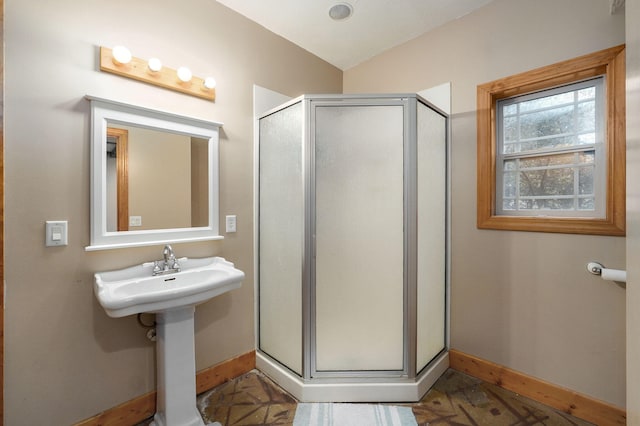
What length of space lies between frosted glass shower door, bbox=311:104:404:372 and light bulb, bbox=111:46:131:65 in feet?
3.49

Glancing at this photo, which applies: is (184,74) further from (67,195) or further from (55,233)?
(55,233)

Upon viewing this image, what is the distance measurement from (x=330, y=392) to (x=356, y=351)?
0.96ft

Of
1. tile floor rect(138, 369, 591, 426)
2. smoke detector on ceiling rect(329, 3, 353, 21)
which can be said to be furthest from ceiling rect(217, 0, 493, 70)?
tile floor rect(138, 369, 591, 426)

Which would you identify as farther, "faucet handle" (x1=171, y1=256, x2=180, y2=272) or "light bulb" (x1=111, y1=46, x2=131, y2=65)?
"faucet handle" (x1=171, y1=256, x2=180, y2=272)

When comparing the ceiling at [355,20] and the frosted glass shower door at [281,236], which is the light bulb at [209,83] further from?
the ceiling at [355,20]

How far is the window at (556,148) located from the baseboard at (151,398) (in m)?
2.01

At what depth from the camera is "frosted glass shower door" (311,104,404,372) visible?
176 cm

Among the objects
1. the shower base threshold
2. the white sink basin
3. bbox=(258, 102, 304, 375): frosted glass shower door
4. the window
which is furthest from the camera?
bbox=(258, 102, 304, 375): frosted glass shower door

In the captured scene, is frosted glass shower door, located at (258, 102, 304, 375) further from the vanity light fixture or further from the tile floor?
the vanity light fixture

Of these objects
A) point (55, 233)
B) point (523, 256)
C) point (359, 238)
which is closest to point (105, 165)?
point (55, 233)

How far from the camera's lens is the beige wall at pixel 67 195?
1.26 metres

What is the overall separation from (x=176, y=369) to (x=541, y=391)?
219 centimetres

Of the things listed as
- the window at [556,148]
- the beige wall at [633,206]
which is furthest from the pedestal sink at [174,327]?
the window at [556,148]

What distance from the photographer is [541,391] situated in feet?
5.66
